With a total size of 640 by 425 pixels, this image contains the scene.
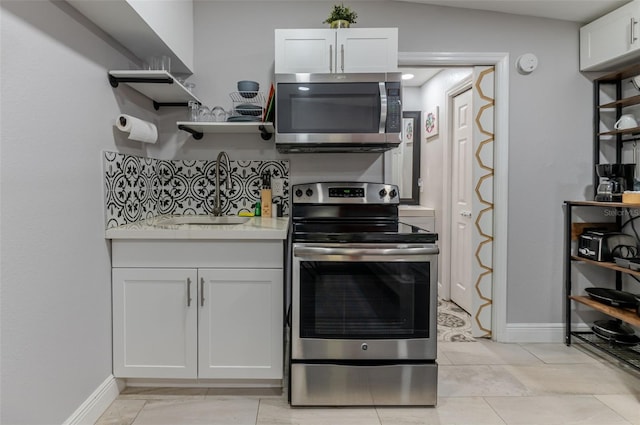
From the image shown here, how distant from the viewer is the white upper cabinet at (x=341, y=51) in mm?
2377

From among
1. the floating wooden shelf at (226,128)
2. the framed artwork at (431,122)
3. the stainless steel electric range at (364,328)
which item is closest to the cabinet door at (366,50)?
the floating wooden shelf at (226,128)

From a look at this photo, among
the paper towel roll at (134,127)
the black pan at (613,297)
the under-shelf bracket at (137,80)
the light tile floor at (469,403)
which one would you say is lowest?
the light tile floor at (469,403)

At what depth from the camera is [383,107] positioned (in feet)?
7.37

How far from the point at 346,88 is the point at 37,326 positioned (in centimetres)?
175

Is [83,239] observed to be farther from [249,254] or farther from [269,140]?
[269,140]

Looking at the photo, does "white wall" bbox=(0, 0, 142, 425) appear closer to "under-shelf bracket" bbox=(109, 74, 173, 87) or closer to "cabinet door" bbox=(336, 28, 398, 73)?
"under-shelf bracket" bbox=(109, 74, 173, 87)

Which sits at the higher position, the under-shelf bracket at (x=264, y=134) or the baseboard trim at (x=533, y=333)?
the under-shelf bracket at (x=264, y=134)

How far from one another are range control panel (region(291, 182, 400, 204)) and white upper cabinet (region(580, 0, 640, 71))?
58.6 inches

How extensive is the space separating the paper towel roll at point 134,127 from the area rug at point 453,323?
7.47 ft

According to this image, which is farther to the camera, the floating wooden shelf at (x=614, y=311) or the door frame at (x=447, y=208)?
the door frame at (x=447, y=208)

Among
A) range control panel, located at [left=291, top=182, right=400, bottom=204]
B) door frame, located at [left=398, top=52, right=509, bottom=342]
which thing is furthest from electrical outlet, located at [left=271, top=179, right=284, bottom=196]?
door frame, located at [left=398, top=52, right=509, bottom=342]

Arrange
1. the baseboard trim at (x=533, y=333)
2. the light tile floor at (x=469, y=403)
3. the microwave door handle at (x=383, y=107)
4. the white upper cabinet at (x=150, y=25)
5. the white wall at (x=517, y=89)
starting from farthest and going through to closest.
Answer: the baseboard trim at (x=533, y=333) → the white wall at (x=517, y=89) → the microwave door handle at (x=383, y=107) → the light tile floor at (x=469, y=403) → the white upper cabinet at (x=150, y=25)

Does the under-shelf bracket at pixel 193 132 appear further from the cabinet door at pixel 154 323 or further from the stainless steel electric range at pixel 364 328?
the stainless steel electric range at pixel 364 328

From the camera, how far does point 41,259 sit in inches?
60.2
